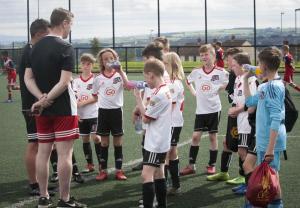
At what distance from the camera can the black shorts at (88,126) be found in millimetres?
7770

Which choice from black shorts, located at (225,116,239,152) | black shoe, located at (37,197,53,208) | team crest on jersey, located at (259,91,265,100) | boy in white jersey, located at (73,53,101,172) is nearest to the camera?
team crest on jersey, located at (259,91,265,100)

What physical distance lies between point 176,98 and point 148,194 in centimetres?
164

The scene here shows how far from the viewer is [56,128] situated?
219 inches

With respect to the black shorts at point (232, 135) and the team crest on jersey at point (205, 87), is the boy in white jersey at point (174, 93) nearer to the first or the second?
the black shorts at point (232, 135)

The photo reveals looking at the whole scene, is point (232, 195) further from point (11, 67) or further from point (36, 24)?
point (11, 67)

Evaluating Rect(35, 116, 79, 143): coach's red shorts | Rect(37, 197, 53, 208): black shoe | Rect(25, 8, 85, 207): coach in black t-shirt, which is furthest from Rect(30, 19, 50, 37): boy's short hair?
Rect(37, 197, 53, 208): black shoe

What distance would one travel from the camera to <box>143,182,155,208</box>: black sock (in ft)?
17.5

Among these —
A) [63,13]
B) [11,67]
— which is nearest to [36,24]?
[63,13]

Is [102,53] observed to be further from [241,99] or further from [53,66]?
[241,99]

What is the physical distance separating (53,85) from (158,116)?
1.18 metres

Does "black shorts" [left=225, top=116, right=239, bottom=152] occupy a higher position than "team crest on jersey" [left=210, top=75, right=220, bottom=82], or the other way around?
"team crest on jersey" [left=210, top=75, right=220, bottom=82]

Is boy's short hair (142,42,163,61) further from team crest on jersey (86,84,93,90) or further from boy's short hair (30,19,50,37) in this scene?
team crest on jersey (86,84,93,90)

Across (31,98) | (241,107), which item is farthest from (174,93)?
(31,98)

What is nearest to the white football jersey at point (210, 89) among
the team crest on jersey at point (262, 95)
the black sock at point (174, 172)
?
the black sock at point (174, 172)
